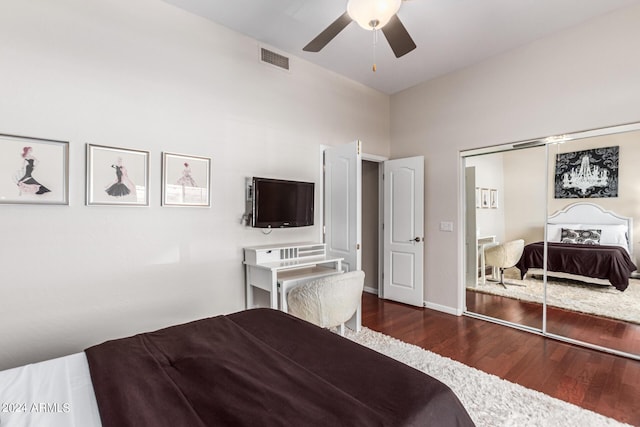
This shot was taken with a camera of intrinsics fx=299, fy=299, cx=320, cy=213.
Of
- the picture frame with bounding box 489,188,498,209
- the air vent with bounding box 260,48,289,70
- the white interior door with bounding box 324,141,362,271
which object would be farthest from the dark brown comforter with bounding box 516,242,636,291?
the air vent with bounding box 260,48,289,70

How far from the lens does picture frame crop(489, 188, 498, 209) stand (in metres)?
3.65

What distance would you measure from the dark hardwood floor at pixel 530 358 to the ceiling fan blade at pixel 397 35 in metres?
2.66

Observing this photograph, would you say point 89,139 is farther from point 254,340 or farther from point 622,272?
point 622,272

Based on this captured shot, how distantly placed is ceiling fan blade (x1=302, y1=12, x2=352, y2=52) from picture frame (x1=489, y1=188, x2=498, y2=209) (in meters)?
2.69

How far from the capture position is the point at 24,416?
96cm

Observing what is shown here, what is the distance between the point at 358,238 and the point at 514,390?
1.83 m

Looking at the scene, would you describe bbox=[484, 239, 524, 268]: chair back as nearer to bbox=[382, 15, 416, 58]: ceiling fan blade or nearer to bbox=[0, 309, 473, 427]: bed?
bbox=[382, 15, 416, 58]: ceiling fan blade

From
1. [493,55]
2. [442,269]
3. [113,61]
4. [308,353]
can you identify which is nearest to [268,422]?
[308,353]

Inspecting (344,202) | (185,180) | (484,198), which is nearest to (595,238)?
(484,198)

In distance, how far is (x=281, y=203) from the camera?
3213mm

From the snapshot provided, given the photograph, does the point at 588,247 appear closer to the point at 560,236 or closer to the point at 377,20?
the point at 560,236

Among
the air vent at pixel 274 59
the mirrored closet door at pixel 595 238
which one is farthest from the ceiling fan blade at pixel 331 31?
the mirrored closet door at pixel 595 238

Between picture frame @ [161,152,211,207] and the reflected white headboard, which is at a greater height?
picture frame @ [161,152,211,207]

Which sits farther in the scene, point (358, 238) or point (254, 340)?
point (358, 238)
